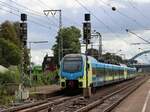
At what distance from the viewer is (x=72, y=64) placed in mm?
45781

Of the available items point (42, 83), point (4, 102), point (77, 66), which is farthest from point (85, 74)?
point (42, 83)

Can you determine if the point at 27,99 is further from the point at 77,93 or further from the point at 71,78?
the point at 77,93

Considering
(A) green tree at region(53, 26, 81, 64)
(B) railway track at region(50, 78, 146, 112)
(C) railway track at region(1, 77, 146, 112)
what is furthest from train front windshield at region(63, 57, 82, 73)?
(A) green tree at region(53, 26, 81, 64)

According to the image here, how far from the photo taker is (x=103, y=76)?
5812 centimetres

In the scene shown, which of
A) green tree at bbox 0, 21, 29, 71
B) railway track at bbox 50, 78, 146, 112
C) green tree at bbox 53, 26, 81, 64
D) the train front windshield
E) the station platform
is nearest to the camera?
railway track at bbox 50, 78, 146, 112

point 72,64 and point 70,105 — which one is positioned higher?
point 72,64

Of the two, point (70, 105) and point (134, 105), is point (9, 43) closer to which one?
point (134, 105)

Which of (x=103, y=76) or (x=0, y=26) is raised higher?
Result: (x=0, y=26)

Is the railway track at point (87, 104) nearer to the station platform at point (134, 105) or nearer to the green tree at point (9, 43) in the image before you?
the station platform at point (134, 105)

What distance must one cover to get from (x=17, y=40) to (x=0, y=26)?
515 centimetres

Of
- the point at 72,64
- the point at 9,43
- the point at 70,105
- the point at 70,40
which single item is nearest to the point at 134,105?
the point at 70,105

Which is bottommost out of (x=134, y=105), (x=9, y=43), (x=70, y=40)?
(x=134, y=105)

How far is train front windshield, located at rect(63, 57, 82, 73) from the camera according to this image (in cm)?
4550

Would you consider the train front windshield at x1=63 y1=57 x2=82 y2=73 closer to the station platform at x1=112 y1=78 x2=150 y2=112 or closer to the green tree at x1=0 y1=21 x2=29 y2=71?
the station platform at x1=112 y1=78 x2=150 y2=112
